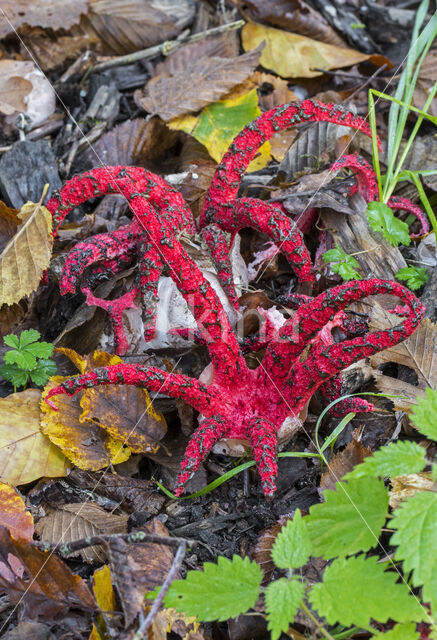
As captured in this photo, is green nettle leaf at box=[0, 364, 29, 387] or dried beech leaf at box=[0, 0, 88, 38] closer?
green nettle leaf at box=[0, 364, 29, 387]

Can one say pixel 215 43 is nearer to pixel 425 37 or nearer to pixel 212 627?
pixel 425 37

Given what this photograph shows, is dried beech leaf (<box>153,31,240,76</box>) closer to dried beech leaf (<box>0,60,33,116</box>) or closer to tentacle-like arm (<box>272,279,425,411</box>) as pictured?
dried beech leaf (<box>0,60,33,116</box>)

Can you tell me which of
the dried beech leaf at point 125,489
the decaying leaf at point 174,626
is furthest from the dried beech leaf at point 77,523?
the decaying leaf at point 174,626

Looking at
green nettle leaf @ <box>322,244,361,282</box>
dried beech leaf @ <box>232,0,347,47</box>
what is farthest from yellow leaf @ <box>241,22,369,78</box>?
green nettle leaf @ <box>322,244,361,282</box>

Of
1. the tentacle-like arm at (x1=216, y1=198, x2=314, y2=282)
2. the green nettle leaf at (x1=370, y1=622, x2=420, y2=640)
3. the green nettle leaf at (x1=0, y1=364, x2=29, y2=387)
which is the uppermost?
the tentacle-like arm at (x1=216, y1=198, x2=314, y2=282)

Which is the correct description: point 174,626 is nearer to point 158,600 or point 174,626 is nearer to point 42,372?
point 158,600

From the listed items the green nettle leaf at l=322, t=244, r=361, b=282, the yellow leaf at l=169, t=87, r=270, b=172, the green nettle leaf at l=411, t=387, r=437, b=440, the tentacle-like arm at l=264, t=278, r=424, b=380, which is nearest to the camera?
the green nettle leaf at l=411, t=387, r=437, b=440
